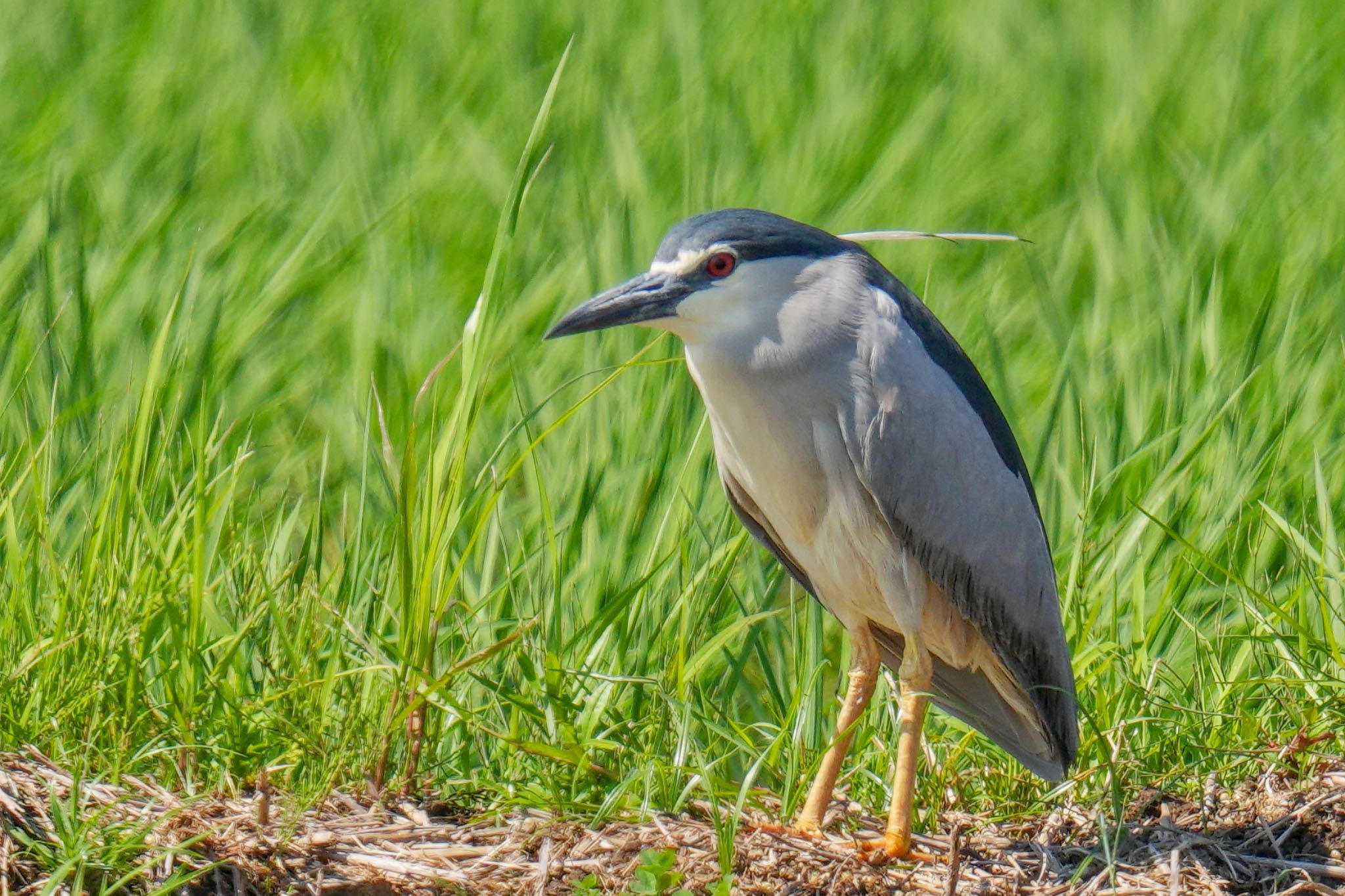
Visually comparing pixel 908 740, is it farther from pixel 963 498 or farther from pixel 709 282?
pixel 709 282

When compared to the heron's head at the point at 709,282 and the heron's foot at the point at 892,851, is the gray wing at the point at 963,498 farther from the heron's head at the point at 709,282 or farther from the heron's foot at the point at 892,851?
the heron's foot at the point at 892,851

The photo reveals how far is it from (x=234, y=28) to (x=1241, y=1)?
4732mm

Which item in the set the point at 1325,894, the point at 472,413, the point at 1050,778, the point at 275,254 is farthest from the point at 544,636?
the point at 275,254

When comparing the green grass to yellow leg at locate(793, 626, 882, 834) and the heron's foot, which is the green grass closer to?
yellow leg at locate(793, 626, 882, 834)

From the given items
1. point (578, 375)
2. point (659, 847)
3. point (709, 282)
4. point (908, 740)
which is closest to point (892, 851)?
point (908, 740)

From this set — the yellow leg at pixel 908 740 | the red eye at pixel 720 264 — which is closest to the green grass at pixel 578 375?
the yellow leg at pixel 908 740

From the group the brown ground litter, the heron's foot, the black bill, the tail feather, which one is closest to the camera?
the brown ground litter

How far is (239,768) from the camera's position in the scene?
286 centimetres

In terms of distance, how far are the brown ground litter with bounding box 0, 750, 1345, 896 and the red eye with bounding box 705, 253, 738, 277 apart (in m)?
1.02

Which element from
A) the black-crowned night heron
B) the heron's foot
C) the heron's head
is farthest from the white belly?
the heron's foot

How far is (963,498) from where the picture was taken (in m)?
3.21

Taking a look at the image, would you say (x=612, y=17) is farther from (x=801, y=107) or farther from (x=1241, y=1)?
(x=1241, y=1)

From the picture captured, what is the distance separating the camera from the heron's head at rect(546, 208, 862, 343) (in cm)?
299

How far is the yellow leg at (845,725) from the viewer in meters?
2.99
